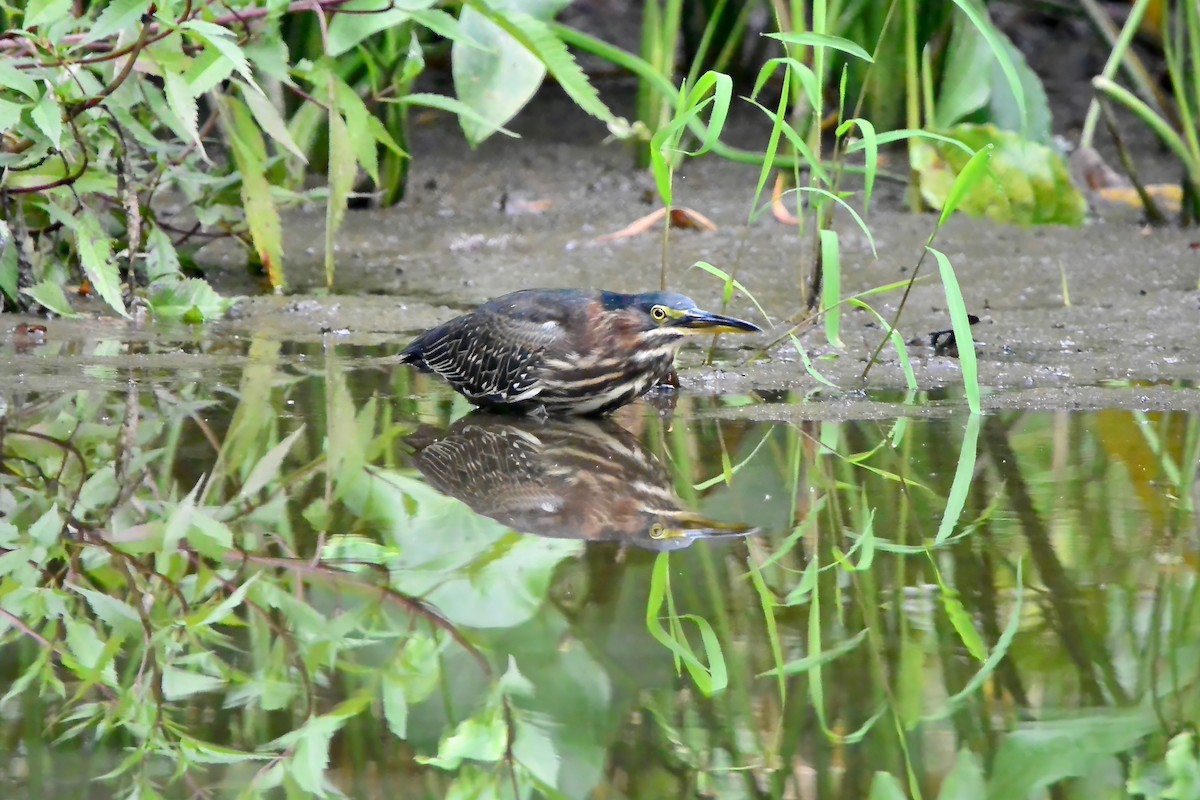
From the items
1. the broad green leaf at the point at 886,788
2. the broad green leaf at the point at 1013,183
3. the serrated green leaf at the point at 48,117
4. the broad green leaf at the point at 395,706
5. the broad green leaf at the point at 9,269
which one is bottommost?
the broad green leaf at the point at 9,269

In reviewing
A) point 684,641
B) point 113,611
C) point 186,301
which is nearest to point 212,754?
point 113,611

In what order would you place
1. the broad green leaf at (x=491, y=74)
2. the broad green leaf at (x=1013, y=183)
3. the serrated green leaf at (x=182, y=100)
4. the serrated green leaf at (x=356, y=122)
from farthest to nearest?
the broad green leaf at (x=1013, y=183), the broad green leaf at (x=491, y=74), the serrated green leaf at (x=356, y=122), the serrated green leaf at (x=182, y=100)

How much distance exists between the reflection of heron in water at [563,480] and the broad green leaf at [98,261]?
1253 mm

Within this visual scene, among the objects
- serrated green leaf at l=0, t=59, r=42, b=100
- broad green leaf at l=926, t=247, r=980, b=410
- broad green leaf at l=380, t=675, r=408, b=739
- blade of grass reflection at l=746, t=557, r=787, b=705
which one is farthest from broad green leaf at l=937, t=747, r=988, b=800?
serrated green leaf at l=0, t=59, r=42, b=100

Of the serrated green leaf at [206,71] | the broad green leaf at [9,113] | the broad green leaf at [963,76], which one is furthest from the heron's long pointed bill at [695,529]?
the broad green leaf at [963,76]

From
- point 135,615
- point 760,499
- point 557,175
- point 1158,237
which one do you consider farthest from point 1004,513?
point 557,175

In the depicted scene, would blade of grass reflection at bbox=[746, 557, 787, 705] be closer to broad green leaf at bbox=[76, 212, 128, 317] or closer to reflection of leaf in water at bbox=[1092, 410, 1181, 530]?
reflection of leaf in water at bbox=[1092, 410, 1181, 530]

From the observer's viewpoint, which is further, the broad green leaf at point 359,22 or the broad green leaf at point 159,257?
the broad green leaf at point 159,257

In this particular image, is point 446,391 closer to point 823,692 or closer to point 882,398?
point 882,398

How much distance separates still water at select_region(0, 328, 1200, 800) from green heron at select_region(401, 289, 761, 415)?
0.29 meters

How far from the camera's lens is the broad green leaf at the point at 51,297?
5.13 meters

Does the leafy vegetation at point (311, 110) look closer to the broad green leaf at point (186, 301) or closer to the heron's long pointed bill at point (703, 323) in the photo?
the broad green leaf at point (186, 301)

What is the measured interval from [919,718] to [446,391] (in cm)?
301

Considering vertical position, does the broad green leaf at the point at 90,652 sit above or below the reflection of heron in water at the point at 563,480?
above
